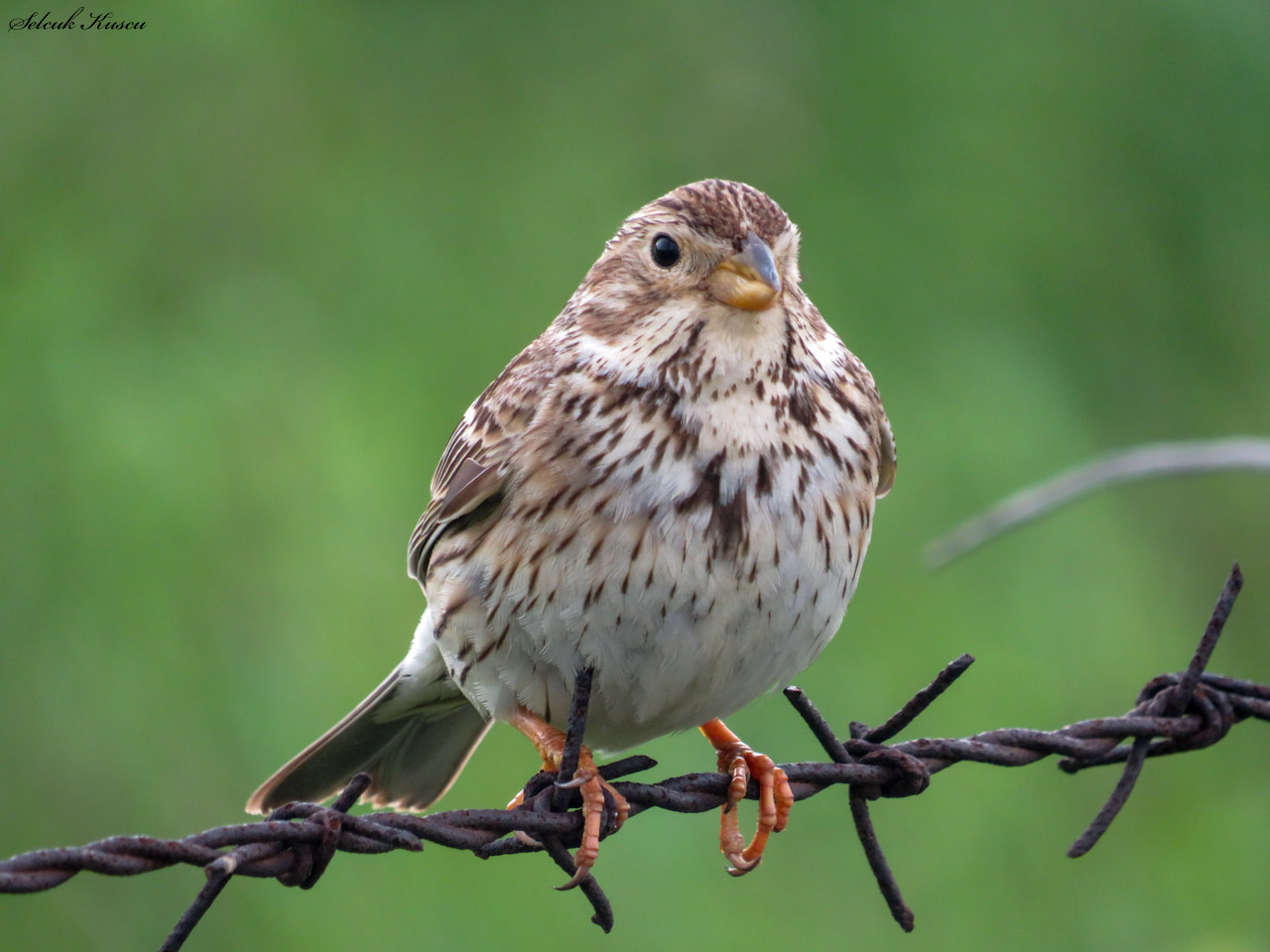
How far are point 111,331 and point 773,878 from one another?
3.18 m

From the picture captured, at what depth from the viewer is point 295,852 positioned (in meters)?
2.26

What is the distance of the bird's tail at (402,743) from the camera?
368cm

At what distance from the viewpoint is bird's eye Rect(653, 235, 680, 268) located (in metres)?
3.04

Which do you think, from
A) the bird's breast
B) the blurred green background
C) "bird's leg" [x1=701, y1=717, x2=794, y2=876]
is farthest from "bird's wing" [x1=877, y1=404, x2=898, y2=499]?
the blurred green background

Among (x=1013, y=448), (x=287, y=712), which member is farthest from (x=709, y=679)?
(x=1013, y=448)

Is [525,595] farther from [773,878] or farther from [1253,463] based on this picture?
[773,878]

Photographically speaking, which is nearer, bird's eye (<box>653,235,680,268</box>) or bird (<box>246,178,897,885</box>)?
bird (<box>246,178,897,885</box>)

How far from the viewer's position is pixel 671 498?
289 centimetres

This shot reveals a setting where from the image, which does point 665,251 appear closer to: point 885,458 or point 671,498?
point 671,498

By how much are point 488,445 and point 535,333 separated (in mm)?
2824

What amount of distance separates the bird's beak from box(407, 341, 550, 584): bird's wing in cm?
45

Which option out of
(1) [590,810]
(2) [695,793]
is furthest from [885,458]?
(1) [590,810]

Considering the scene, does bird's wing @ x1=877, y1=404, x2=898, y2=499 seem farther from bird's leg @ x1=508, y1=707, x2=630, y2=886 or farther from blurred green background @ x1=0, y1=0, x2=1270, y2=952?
blurred green background @ x1=0, y1=0, x2=1270, y2=952

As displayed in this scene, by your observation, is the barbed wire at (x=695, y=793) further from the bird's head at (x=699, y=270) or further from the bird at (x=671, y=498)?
the bird's head at (x=699, y=270)
